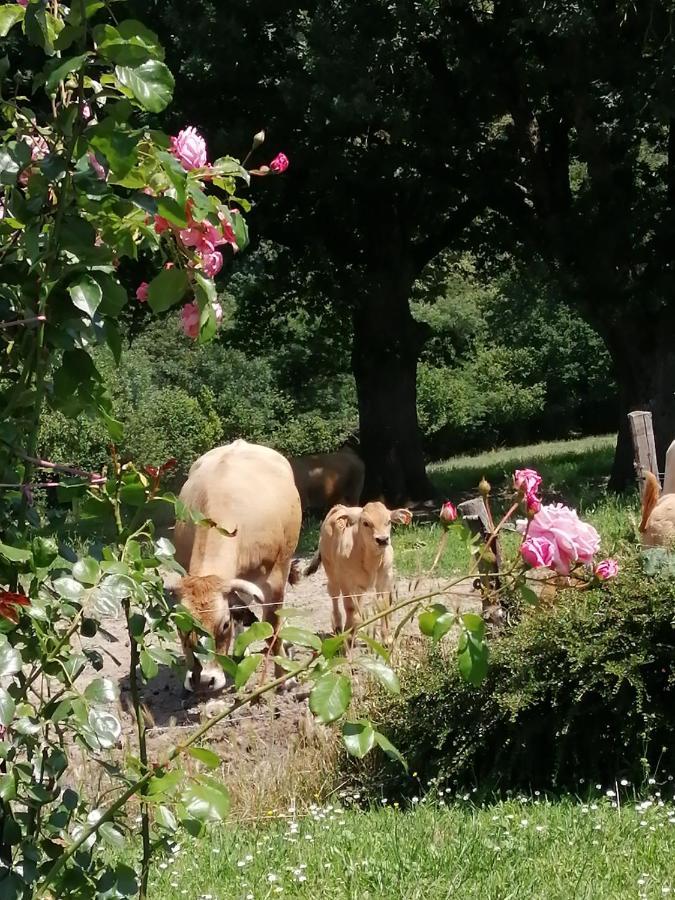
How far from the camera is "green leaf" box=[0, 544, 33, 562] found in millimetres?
2107

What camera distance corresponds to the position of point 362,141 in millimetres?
18031

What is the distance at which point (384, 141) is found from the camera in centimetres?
1772

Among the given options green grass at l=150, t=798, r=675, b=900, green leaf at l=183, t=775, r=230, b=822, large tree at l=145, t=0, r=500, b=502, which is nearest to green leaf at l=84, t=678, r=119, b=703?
green leaf at l=183, t=775, r=230, b=822

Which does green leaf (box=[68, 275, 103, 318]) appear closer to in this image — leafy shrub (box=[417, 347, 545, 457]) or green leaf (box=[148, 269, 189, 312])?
green leaf (box=[148, 269, 189, 312])

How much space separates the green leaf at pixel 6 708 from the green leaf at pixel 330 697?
53 cm

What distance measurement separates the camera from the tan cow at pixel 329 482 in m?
20.2

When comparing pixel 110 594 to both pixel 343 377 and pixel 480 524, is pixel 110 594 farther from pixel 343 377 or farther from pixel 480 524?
pixel 343 377

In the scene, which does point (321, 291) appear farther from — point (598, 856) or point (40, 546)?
point (40, 546)

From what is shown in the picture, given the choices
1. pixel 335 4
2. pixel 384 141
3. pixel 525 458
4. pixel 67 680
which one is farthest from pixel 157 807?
pixel 525 458

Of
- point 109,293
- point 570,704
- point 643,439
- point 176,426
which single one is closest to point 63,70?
point 109,293

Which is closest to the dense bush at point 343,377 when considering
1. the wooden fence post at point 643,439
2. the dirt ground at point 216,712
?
the wooden fence post at point 643,439

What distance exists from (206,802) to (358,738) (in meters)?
0.34

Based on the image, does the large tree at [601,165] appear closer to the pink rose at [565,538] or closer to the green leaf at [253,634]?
the pink rose at [565,538]

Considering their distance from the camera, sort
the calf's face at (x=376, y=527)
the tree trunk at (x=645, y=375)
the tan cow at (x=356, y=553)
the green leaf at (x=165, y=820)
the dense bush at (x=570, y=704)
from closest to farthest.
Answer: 1. the green leaf at (x=165, y=820)
2. the dense bush at (x=570, y=704)
3. the calf's face at (x=376, y=527)
4. the tan cow at (x=356, y=553)
5. the tree trunk at (x=645, y=375)
